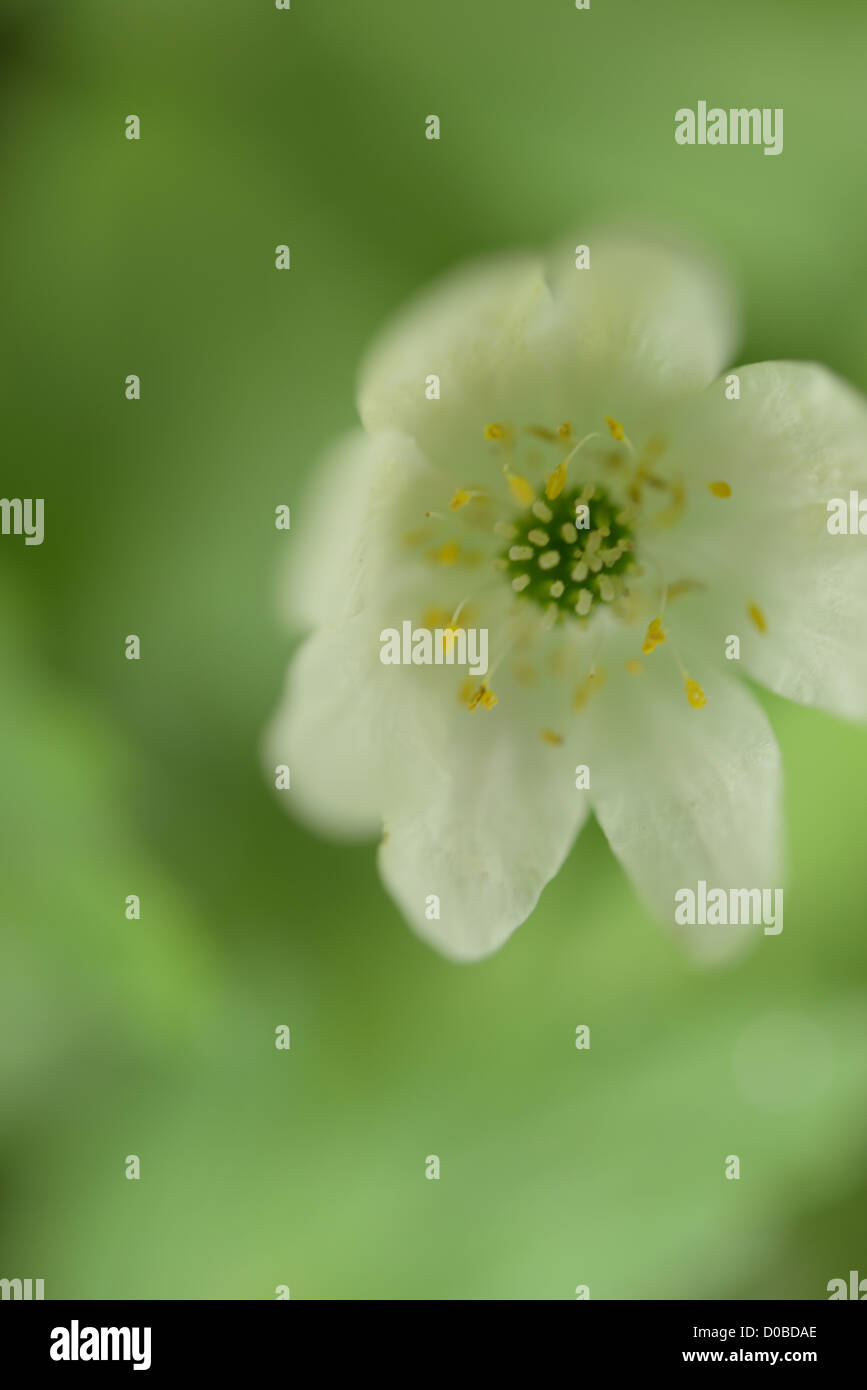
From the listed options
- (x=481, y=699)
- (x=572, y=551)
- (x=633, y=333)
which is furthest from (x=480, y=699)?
(x=633, y=333)

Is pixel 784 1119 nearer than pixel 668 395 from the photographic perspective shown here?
No

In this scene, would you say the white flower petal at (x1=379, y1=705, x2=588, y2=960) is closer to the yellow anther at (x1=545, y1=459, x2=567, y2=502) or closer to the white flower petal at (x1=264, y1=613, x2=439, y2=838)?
the white flower petal at (x1=264, y1=613, x2=439, y2=838)

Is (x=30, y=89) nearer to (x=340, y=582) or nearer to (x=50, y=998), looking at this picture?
(x=340, y=582)

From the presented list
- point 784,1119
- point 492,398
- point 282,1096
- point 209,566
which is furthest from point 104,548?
point 784,1119

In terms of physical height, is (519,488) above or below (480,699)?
above

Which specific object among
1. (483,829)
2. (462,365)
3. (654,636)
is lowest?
(483,829)

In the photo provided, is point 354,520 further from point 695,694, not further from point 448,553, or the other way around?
point 695,694

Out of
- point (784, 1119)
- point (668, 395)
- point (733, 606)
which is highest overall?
point (668, 395)
